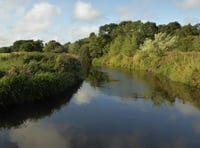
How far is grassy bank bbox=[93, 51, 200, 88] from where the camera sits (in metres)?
25.3

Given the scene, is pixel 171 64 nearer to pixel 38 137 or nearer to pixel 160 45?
pixel 160 45

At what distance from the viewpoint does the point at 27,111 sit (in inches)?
591

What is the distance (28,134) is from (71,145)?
2.25 metres

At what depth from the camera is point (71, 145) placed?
10.7 m

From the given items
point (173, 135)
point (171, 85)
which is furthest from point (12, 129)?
point (171, 85)

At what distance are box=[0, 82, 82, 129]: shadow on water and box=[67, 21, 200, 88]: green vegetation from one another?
1253cm

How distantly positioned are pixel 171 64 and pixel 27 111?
21542 millimetres

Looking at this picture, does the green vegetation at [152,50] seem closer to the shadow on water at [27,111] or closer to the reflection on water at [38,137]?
the shadow on water at [27,111]

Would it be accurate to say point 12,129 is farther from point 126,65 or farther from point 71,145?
point 126,65

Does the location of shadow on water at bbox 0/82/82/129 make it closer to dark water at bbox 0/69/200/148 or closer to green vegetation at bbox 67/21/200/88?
dark water at bbox 0/69/200/148

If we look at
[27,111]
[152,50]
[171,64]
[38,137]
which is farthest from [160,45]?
[38,137]

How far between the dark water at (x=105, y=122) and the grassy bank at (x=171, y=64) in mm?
4889

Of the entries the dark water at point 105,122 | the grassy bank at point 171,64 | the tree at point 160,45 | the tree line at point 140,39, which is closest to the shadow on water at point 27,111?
the dark water at point 105,122

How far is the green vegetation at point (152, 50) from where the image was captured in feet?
94.0
